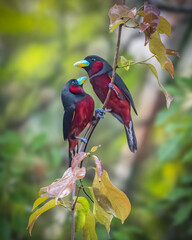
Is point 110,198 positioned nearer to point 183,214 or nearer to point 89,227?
point 89,227

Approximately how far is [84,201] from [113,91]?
0.58 ft

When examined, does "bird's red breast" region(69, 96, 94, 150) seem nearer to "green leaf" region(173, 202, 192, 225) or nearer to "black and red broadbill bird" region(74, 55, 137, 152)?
"black and red broadbill bird" region(74, 55, 137, 152)

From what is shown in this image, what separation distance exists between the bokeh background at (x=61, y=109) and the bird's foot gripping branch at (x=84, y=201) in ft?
1.89

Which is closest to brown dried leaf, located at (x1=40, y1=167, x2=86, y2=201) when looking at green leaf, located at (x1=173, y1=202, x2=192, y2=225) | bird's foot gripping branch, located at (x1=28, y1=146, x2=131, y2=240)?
bird's foot gripping branch, located at (x1=28, y1=146, x2=131, y2=240)

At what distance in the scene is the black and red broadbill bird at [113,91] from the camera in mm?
514

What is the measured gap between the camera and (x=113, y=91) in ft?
1.68

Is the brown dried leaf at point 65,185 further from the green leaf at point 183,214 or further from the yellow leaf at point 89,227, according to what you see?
the green leaf at point 183,214

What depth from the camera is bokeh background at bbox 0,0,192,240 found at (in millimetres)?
1145

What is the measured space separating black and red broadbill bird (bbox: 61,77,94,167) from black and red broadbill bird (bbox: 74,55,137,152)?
1.0 inches

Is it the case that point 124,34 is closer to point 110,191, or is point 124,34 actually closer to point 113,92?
point 113,92

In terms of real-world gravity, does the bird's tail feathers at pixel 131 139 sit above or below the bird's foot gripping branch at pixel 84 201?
above

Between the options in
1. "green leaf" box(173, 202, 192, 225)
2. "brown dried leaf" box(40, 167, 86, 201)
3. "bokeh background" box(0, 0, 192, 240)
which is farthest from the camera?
"bokeh background" box(0, 0, 192, 240)

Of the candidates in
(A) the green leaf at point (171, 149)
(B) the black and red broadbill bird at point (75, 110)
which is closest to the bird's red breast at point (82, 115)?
(B) the black and red broadbill bird at point (75, 110)

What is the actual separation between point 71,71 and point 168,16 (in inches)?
20.7
